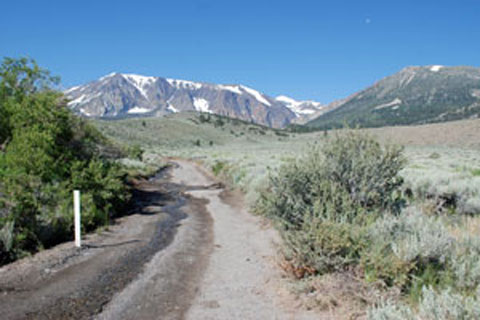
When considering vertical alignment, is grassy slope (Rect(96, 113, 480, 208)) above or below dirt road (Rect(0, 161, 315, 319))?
above

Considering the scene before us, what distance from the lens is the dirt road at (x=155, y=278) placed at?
17.0 ft

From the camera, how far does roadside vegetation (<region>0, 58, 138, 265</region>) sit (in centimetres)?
827

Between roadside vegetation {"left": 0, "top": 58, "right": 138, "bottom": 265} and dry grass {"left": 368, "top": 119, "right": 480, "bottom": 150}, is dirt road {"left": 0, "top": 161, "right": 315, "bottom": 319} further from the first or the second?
dry grass {"left": 368, "top": 119, "right": 480, "bottom": 150}

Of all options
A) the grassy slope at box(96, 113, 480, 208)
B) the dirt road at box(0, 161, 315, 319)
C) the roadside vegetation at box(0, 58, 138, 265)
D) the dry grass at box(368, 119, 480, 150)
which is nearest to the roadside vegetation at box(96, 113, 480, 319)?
the dirt road at box(0, 161, 315, 319)

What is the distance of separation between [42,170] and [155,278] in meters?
6.25

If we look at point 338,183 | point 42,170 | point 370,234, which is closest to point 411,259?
point 370,234

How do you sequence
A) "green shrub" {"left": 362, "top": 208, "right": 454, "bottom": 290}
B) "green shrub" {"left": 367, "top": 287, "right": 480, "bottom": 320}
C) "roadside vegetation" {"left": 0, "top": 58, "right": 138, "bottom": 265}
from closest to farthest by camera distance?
"green shrub" {"left": 367, "top": 287, "right": 480, "bottom": 320} → "green shrub" {"left": 362, "top": 208, "right": 454, "bottom": 290} → "roadside vegetation" {"left": 0, "top": 58, "right": 138, "bottom": 265}

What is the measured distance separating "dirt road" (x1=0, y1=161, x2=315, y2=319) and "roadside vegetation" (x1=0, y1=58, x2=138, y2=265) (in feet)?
2.19

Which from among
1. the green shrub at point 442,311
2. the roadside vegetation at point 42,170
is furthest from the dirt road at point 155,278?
the green shrub at point 442,311

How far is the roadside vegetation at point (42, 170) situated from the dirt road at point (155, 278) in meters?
0.67

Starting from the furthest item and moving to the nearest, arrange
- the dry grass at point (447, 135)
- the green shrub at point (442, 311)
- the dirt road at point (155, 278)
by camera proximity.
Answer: the dry grass at point (447, 135) → the dirt road at point (155, 278) → the green shrub at point (442, 311)

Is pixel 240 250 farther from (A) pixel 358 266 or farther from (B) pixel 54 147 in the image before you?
(B) pixel 54 147

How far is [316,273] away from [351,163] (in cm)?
300

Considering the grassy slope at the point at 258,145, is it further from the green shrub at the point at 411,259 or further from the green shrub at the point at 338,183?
the green shrub at the point at 411,259
